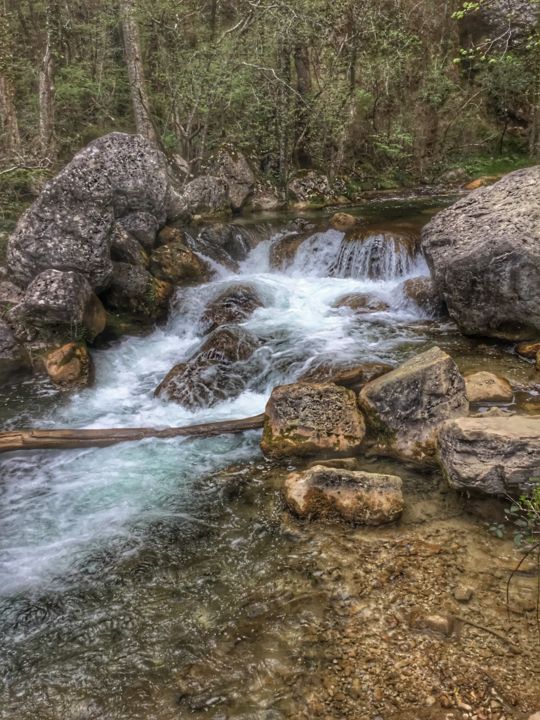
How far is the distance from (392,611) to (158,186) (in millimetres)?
8940

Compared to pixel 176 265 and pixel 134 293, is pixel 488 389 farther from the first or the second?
pixel 176 265

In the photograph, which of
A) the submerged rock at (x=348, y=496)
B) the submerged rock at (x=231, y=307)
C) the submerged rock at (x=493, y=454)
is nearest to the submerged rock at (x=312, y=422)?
the submerged rock at (x=348, y=496)

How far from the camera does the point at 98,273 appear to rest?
28.9 ft

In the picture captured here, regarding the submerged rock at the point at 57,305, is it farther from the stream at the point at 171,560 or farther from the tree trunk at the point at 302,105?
the tree trunk at the point at 302,105

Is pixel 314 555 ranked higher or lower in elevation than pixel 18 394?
lower

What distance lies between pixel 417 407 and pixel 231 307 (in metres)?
5.12

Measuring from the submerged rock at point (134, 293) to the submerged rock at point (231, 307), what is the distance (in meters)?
0.99

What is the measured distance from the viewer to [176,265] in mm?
10414

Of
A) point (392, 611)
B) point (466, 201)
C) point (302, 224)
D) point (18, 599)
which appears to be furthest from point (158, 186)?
point (392, 611)

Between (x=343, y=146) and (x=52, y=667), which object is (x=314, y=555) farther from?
(x=343, y=146)

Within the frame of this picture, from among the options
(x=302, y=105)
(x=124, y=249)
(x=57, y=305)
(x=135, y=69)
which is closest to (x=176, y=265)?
(x=124, y=249)

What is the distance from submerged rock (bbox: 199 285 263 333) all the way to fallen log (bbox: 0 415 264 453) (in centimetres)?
341

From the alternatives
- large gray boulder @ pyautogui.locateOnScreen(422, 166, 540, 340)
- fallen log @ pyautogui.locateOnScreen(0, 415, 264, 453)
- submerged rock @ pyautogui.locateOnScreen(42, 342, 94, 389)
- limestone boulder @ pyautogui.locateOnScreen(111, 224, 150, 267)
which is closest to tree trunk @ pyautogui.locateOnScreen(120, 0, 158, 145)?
limestone boulder @ pyautogui.locateOnScreen(111, 224, 150, 267)

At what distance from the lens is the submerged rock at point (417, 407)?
17.7 feet
